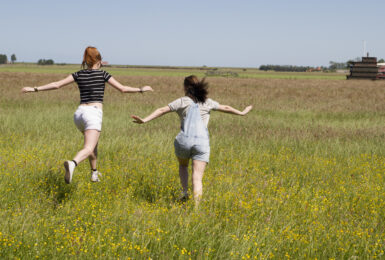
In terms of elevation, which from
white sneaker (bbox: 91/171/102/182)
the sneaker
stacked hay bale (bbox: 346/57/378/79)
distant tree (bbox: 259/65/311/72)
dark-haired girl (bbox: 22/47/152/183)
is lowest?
the sneaker

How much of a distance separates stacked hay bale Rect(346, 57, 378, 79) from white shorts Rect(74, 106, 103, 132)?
53960 millimetres

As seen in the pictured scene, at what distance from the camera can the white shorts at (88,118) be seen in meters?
4.96

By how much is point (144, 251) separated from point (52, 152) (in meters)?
4.35

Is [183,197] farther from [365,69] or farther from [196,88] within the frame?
[365,69]

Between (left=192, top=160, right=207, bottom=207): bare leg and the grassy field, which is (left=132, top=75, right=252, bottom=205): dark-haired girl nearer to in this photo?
(left=192, top=160, right=207, bottom=207): bare leg

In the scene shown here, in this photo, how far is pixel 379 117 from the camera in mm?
15992

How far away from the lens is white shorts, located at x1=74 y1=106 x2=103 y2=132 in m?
4.96

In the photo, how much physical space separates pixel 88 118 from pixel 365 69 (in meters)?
54.8

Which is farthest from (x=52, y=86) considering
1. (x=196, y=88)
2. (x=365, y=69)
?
(x=365, y=69)

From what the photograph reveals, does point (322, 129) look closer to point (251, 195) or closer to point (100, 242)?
point (251, 195)

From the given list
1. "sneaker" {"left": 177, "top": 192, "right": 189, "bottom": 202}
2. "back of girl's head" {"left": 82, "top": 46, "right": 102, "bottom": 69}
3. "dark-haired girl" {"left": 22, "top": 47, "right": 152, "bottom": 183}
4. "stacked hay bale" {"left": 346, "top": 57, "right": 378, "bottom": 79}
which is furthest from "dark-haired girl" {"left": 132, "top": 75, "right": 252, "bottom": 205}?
"stacked hay bale" {"left": 346, "top": 57, "right": 378, "bottom": 79}

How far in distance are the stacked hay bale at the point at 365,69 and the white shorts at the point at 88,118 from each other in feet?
177

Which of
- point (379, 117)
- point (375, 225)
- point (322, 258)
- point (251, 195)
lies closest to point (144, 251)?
point (322, 258)

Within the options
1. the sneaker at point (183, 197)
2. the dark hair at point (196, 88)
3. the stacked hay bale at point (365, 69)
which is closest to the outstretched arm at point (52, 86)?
the dark hair at point (196, 88)
